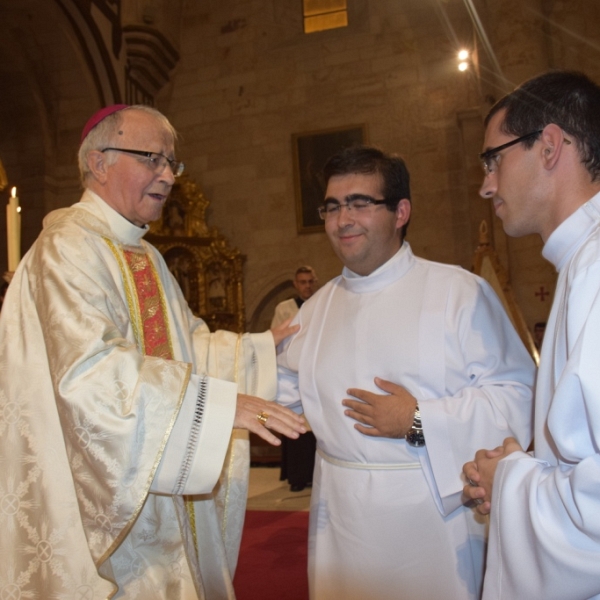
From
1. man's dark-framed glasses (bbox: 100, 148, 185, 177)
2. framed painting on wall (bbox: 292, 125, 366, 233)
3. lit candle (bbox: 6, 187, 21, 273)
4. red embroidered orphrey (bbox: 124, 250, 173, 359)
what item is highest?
framed painting on wall (bbox: 292, 125, 366, 233)

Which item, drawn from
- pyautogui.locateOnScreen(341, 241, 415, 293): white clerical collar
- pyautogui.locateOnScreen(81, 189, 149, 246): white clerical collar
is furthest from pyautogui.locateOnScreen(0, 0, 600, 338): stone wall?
pyautogui.locateOnScreen(81, 189, 149, 246): white clerical collar

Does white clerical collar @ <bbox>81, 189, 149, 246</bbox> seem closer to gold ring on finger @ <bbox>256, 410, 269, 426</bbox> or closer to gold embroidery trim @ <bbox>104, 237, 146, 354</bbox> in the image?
gold embroidery trim @ <bbox>104, 237, 146, 354</bbox>

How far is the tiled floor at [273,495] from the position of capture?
5.66m

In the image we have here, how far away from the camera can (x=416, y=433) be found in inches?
75.2

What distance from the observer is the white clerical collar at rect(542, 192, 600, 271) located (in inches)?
52.7

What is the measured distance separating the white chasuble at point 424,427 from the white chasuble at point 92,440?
427mm

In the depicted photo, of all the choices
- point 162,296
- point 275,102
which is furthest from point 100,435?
point 275,102

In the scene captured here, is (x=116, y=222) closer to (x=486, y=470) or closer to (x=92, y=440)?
(x=92, y=440)

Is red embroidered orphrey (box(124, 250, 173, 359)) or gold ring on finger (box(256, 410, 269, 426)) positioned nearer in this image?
gold ring on finger (box(256, 410, 269, 426))

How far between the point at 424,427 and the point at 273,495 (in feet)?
15.3

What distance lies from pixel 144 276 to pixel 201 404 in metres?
0.74

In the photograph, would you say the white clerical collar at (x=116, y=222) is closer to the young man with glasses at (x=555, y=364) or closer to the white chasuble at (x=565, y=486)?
the young man with glasses at (x=555, y=364)

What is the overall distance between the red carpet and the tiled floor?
0.79 feet

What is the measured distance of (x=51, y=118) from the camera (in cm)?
958
